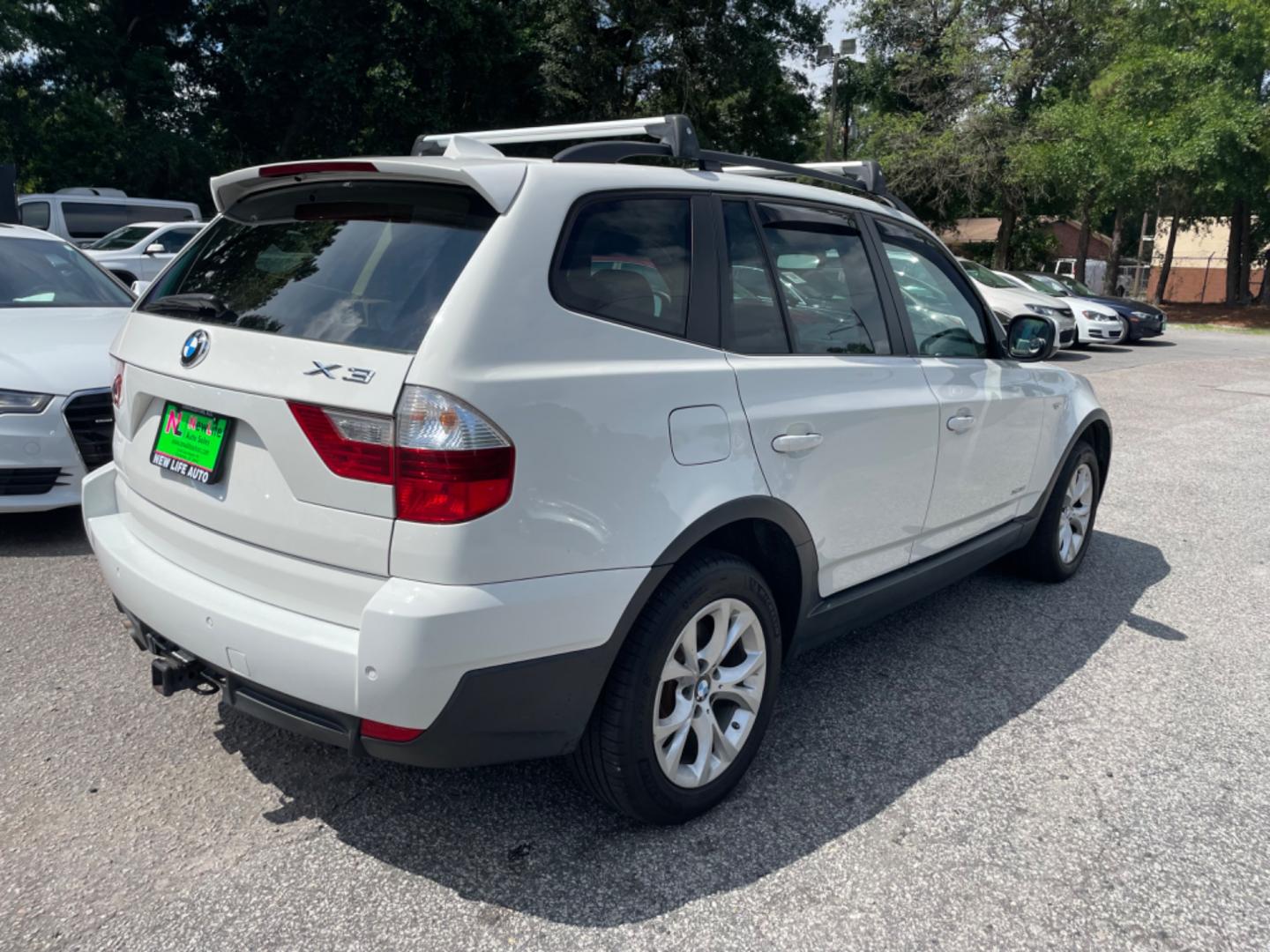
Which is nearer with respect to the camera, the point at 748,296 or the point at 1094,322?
the point at 748,296

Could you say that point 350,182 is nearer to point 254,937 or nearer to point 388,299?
point 388,299

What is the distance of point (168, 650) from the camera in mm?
2578

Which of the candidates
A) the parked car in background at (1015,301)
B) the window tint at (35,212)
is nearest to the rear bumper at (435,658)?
the parked car in background at (1015,301)

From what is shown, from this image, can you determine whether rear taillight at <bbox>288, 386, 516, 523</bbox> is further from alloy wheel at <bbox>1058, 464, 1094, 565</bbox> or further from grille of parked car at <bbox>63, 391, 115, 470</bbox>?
alloy wheel at <bbox>1058, 464, 1094, 565</bbox>

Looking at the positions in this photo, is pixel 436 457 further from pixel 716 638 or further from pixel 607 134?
pixel 607 134

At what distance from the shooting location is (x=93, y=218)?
53.4 feet

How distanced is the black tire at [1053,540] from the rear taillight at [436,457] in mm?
3354

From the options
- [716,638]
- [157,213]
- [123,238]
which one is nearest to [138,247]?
[123,238]

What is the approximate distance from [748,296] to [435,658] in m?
1.45

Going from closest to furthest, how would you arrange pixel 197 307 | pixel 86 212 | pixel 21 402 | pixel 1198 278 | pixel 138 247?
pixel 197 307 → pixel 21 402 → pixel 138 247 → pixel 86 212 → pixel 1198 278

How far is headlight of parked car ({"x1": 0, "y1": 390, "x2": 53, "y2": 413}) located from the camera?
453cm

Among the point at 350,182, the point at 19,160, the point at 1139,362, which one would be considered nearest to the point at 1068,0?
the point at 1139,362

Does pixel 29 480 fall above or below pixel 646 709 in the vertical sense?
below

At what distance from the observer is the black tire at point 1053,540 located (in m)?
4.65
